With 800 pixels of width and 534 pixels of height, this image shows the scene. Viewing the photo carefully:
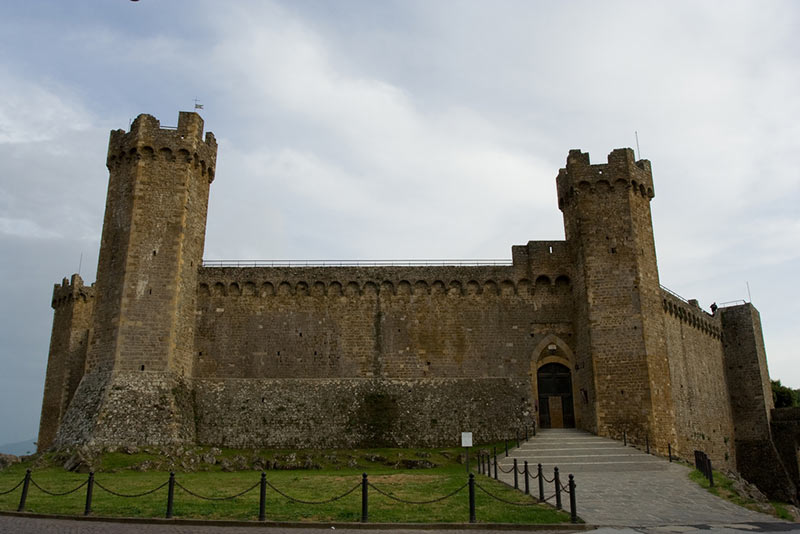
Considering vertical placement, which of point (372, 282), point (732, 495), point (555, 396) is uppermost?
point (372, 282)

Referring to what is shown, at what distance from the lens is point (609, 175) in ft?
93.8

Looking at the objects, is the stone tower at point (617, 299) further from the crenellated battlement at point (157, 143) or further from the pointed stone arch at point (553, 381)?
the crenellated battlement at point (157, 143)

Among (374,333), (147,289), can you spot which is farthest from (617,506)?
(147,289)

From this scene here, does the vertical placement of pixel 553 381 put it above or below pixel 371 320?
below

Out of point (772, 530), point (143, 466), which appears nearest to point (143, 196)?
point (143, 466)

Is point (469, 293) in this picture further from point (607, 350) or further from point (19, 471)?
point (19, 471)

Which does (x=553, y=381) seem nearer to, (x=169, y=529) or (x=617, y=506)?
(x=617, y=506)

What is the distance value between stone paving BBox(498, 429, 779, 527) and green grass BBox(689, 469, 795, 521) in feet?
1.09

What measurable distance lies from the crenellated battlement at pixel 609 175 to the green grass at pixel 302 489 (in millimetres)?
13661

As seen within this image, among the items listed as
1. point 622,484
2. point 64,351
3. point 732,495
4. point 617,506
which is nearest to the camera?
point 617,506

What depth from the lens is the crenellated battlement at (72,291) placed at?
3591 centimetres

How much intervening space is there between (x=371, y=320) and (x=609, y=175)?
13.1m

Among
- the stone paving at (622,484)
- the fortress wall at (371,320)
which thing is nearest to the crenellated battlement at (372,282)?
the fortress wall at (371,320)

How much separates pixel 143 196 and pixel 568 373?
20.9 metres
